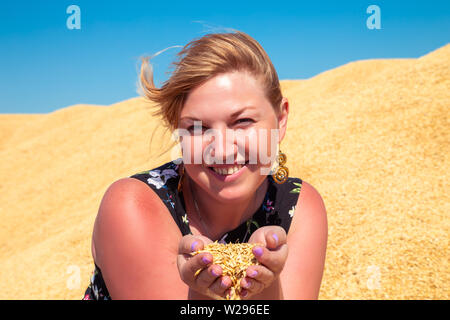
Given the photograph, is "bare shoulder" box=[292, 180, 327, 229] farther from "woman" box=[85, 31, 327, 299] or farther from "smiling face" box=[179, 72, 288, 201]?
"smiling face" box=[179, 72, 288, 201]

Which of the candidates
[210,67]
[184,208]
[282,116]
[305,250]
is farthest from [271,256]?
[282,116]

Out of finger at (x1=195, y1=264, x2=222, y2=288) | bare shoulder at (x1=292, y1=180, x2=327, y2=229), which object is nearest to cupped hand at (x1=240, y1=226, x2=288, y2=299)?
finger at (x1=195, y1=264, x2=222, y2=288)

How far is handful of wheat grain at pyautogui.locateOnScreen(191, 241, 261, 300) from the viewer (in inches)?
67.7

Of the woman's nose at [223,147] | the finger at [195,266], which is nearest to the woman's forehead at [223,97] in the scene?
the woman's nose at [223,147]

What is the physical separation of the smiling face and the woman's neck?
266 mm

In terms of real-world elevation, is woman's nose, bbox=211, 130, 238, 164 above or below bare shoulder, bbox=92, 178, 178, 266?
above

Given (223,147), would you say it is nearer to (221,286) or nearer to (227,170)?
(227,170)

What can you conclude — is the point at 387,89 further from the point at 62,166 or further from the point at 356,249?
the point at 62,166

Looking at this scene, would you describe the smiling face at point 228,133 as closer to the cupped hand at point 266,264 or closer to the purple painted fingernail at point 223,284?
the cupped hand at point 266,264

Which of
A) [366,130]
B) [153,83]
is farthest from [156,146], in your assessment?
[153,83]

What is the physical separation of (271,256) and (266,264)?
5cm

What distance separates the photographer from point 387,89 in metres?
11.3

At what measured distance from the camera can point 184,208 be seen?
91.9 inches

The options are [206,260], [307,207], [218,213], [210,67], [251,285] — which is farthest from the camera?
[307,207]
